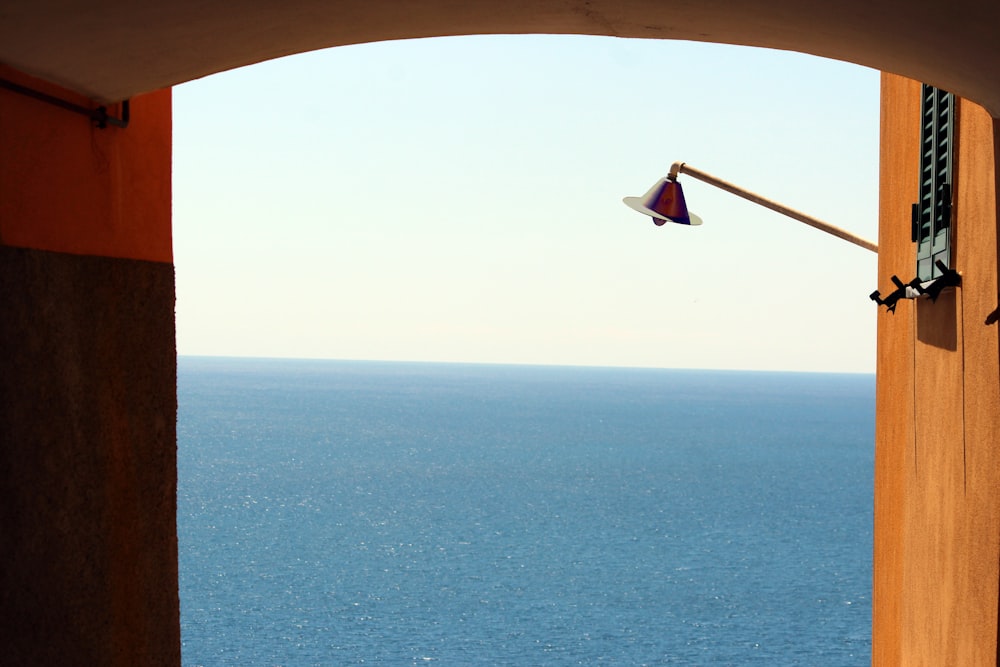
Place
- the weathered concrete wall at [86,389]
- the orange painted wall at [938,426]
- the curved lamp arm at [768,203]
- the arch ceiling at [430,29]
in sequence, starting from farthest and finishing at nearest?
the curved lamp arm at [768,203] → the orange painted wall at [938,426] → the weathered concrete wall at [86,389] → the arch ceiling at [430,29]

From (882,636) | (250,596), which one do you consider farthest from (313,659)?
→ (882,636)

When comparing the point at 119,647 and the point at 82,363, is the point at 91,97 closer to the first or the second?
the point at 82,363

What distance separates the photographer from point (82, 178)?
12.9 feet

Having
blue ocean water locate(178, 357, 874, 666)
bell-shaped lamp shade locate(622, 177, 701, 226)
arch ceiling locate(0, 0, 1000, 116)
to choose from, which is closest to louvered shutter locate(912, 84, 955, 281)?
arch ceiling locate(0, 0, 1000, 116)

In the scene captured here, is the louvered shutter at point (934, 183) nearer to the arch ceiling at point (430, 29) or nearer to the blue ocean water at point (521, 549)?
the arch ceiling at point (430, 29)

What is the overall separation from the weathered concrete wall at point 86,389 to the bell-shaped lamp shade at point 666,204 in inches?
175

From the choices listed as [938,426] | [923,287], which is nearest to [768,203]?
[923,287]

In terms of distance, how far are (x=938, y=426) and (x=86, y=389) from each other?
394 centimetres

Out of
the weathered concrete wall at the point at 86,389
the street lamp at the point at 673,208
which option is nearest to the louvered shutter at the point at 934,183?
the street lamp at the point at 673,208

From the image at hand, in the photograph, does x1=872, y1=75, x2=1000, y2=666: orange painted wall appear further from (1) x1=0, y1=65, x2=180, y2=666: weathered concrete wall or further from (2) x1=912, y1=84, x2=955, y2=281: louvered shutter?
(1) x1=0, y1=65, x2=180, y2=666: weathered concrete wall

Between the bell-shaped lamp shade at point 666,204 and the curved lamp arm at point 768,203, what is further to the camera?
the curved lamp arm at point 768,203

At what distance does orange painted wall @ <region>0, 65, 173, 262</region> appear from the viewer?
11.6ft

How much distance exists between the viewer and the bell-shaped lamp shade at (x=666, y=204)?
8.27 meters

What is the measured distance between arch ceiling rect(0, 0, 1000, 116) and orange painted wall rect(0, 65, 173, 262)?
0.48 feet
